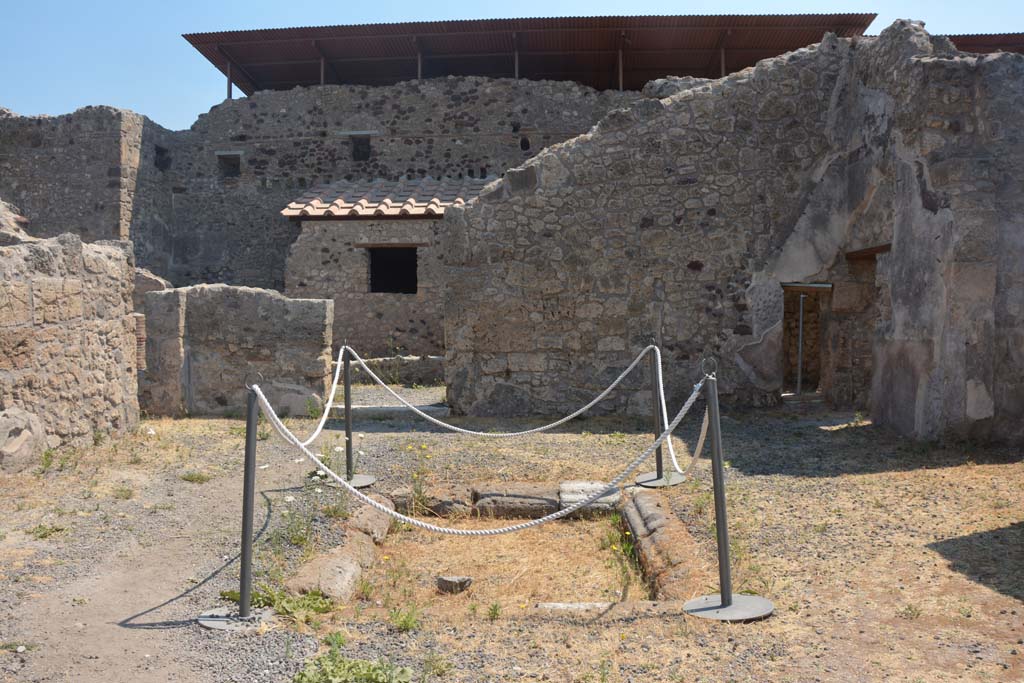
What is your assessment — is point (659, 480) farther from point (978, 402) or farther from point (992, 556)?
point (978, 402)

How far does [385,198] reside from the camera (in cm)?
1548

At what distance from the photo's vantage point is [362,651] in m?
3.46

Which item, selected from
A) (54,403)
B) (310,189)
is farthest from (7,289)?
(310,189)

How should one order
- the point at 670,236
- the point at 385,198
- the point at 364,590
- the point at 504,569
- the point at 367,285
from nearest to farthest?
the point at 364,590
the point at 504,569
the point at 670,236
the point at 367,285
the point at 385,198

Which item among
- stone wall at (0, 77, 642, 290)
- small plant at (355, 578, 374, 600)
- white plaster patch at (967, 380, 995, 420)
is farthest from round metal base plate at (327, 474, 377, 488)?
stone wall at (0, 77, 642, 290)

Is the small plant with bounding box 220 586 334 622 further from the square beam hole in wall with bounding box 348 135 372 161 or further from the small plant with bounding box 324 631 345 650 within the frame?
the square beam hole in wall with bounding box 348 135 372 161

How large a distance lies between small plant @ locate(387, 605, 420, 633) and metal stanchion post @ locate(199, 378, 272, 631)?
0.57 meters

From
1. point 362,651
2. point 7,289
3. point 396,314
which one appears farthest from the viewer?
point 396,314

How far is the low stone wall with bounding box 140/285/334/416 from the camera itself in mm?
9617

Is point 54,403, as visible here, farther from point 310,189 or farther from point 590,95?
point 590,95

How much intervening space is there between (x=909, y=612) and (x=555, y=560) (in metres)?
2.23

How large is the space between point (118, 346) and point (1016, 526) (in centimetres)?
726

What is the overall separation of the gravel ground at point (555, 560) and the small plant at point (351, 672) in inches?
4.4

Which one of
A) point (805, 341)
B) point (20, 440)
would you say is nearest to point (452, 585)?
point (20, 440)
